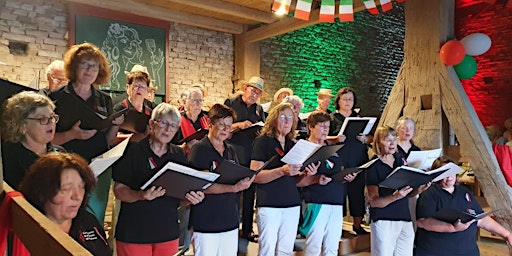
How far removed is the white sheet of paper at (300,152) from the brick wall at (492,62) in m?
5.36

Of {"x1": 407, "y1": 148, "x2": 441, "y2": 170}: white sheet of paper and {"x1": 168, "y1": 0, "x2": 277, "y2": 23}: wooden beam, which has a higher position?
{"x1": 168, "y1": 0, "x2": 277, "y2": 23}: wooden beam

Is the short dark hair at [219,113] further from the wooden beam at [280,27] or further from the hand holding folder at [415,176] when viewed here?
the wooden beam at [280,27]

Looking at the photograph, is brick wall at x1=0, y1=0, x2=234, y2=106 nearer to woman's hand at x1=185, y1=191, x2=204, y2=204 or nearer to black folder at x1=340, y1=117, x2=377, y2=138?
black folder at x1=340, y1=117, x2=377, y2=138

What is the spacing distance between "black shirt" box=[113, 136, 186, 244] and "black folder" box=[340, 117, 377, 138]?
5.50ft

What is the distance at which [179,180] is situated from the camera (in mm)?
2135

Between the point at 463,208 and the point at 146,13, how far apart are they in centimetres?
445

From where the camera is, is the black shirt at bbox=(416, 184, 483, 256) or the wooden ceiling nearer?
the black shirt at bbox=(416, 184, 483, 256)

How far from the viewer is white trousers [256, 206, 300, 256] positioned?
9.61ft

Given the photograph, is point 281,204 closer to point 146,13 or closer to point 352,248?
point 352,248

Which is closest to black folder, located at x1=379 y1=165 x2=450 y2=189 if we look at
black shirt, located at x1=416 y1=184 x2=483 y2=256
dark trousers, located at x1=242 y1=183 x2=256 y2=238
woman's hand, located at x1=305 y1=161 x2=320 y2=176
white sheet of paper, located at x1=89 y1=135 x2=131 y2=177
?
black shirt, located at x1=416 y1=184 x2=483 y2=256

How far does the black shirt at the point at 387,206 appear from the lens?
10.6 feet

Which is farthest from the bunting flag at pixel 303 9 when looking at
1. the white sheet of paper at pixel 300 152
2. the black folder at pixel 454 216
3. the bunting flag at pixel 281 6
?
the black folder at pixel 454 216

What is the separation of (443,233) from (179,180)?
1.98 meters

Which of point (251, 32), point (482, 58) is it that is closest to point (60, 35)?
point (251, 32)
